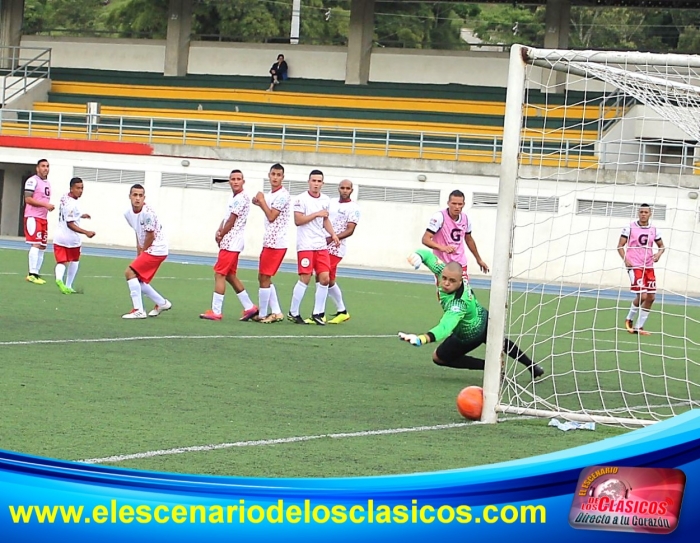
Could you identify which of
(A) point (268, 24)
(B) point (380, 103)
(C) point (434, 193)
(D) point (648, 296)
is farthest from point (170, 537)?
(A) point (268, 24)

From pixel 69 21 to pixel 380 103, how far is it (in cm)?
2762

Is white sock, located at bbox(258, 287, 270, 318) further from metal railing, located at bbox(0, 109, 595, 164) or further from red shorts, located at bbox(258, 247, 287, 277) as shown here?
metal railing, located at bbox(0, 109, 595, 164)

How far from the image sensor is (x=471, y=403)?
288 inches

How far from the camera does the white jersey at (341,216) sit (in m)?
14.9

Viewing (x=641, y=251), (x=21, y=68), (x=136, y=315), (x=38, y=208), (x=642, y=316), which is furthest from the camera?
(x=21, y=68)

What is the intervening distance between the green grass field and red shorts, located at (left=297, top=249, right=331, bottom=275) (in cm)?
79

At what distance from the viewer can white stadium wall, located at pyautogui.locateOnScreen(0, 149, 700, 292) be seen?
27.2 meters

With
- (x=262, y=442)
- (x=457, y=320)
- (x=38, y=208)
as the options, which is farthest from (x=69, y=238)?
(x=262, y=442)

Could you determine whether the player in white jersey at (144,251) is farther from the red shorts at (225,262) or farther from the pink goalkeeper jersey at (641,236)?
the pink goalkeeper jersey at (641,236)

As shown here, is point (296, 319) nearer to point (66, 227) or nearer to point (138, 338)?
point (138, 338)

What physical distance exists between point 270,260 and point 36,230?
18.4 feet

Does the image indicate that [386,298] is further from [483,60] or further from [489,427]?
[483,60]

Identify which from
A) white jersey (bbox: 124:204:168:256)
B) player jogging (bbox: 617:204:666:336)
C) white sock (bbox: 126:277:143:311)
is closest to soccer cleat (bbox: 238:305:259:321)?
white jersey (bbox: 124:204:168:256)

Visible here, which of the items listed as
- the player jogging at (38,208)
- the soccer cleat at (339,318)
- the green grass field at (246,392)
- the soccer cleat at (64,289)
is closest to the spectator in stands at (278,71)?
the player jogging at (38,208)
